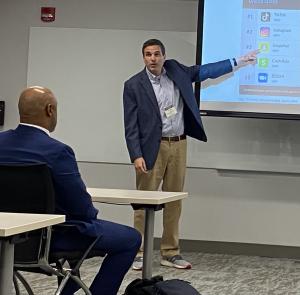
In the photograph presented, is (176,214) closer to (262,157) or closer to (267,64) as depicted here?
(262,157)

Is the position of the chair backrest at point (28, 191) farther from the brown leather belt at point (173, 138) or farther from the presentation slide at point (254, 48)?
the presentation slide at point (254, 48)

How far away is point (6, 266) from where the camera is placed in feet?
6.28

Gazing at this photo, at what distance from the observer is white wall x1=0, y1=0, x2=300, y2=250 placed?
16.2 ft

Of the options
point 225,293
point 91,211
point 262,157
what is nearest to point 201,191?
point 262,157

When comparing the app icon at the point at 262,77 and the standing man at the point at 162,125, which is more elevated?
the app icon at the point at 262,77

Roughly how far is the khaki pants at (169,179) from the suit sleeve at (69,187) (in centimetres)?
195

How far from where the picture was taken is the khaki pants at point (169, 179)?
4.39 metres

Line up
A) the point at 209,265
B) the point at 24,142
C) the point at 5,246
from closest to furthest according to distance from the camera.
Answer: the point at 5,246 < the point at 24,142 < the point at 209,265

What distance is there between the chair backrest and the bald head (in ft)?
0.98

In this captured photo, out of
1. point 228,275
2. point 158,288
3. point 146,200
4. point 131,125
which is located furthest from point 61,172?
point 228,275

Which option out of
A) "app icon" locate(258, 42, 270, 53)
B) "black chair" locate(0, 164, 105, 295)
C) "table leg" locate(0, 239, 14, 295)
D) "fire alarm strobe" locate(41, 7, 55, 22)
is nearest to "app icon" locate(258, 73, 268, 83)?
"app icon" locate(258, 42, 270, 53)

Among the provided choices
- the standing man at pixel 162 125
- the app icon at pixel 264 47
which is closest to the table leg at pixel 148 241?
the standing man at pixel 162 125

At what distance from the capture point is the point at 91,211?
2.46m

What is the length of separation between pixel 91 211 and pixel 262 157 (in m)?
2.70
